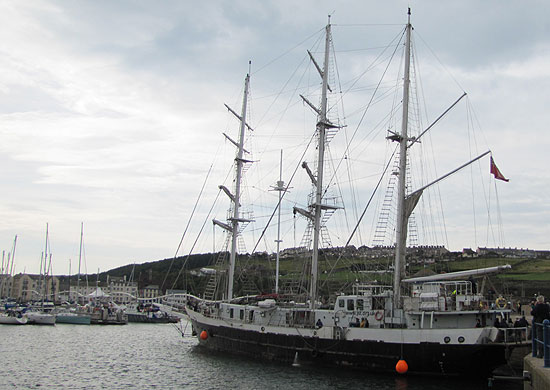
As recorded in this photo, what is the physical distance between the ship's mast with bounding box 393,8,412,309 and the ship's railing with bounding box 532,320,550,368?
18713 millimetres

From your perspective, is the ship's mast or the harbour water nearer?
the harbour water

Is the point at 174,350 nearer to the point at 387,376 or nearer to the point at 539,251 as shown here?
the point at 387,376

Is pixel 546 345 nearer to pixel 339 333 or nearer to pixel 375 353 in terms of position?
pixel 375 353

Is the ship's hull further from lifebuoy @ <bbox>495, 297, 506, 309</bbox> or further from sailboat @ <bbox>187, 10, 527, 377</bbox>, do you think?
lifebuoy @ <bbox>495, 297, 506, 309</bbox>

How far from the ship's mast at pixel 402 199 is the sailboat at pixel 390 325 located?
0.24 feet

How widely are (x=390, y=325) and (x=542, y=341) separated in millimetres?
20128

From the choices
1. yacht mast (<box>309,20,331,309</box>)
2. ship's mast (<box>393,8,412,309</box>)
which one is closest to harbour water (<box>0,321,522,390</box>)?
ship's mast (<box>393,8,412,309</box>)

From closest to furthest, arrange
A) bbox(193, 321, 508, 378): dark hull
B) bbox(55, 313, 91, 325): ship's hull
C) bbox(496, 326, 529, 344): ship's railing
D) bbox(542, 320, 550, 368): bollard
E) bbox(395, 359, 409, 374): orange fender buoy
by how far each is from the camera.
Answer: bbox(542, 320, 550, 368): bollard
bbox(496, 326, 529, 344): ship's railing
bbox(193, 321, 508, 378): dark hull
bbox(395, 359, 409, 374): orange fender buoy
bbox(55, 313, 91, 325): ship's hull

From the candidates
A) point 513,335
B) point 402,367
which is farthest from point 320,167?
point 513,335

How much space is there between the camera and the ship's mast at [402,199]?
123ft

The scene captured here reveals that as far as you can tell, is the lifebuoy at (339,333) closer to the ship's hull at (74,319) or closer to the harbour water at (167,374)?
the harbour water at (167,374)

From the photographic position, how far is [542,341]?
1702 centimetres

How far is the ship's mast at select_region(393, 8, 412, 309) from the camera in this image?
3750 cm

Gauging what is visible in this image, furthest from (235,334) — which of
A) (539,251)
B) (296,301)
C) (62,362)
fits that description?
(539,251)
